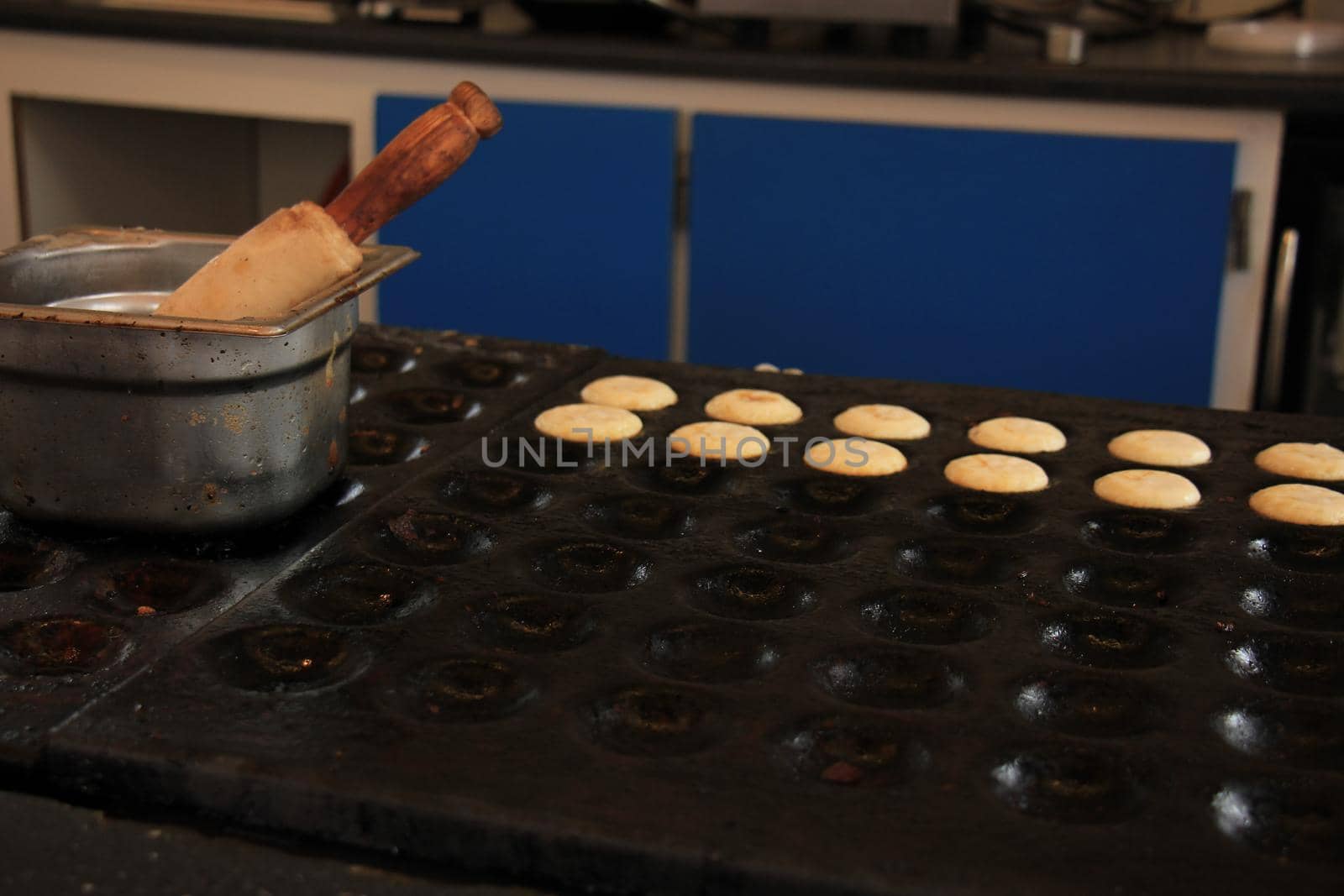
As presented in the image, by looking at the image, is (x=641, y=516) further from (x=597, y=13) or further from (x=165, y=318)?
(x=597, y=13)

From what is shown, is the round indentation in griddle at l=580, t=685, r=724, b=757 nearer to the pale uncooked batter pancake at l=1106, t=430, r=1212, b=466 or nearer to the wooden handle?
the wooden handle

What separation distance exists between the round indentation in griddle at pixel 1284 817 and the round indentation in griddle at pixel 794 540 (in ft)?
1.18

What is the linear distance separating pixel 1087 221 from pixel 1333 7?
1.19 m

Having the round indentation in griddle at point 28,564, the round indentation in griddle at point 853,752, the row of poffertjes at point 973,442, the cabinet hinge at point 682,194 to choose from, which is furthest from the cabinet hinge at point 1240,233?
the round indentation in griddle at point 28,564

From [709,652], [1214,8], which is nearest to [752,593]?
[709,652]

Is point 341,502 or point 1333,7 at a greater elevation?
point 1333,7

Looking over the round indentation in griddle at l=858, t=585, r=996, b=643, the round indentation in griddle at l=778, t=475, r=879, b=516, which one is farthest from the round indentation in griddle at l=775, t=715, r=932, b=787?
the round indentation in griddle at l=778, t=475, r=879, b=516

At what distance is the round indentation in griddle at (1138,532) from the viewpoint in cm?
106

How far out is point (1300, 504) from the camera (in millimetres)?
1103

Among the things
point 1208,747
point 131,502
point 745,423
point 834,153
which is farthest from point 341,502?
point 834,153

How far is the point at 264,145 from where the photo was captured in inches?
148

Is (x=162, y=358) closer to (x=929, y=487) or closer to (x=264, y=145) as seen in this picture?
(x=929, y=487)

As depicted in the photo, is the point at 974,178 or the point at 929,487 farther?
the point at 974,178

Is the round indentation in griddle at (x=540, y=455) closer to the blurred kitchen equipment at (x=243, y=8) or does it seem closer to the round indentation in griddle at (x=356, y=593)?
the round indentation in griddle at (x=356, y=593)
